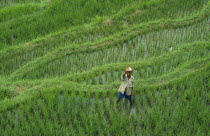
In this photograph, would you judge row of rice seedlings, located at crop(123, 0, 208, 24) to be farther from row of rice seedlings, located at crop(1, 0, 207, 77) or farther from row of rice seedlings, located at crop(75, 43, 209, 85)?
row of rice seedlings, located at crop(75, 43, 209, 85)

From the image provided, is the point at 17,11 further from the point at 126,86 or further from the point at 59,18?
the point at 126,86

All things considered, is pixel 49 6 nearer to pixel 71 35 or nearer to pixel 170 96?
pixel 71 35

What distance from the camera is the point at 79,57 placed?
695 cm

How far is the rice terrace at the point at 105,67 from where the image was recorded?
17.0 feet

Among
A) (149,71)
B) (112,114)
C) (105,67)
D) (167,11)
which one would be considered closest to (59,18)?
(105,67)

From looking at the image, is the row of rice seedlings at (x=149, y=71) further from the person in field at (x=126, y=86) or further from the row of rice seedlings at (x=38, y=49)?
the row of rice seedlings at (x=38, y=49)

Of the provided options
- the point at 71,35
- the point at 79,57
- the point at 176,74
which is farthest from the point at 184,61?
the point at 71,35

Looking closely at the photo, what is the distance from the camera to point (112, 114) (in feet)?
17.4

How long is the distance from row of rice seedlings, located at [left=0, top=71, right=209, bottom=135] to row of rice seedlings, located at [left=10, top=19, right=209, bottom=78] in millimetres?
1033

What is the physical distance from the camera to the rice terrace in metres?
5.17

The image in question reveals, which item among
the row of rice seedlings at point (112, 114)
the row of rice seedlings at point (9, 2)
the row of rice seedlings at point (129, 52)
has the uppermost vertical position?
the row of rice seedlings at point (9, 2)

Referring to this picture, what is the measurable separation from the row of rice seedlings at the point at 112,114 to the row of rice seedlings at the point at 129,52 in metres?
1.03

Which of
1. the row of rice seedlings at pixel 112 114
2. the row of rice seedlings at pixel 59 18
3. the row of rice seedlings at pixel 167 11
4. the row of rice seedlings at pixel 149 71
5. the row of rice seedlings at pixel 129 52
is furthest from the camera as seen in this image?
the row of rice seedlings at pixel 167 11

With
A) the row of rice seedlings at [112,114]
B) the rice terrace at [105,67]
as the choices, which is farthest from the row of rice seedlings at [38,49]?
the row of rice seedlings at [112,114]
